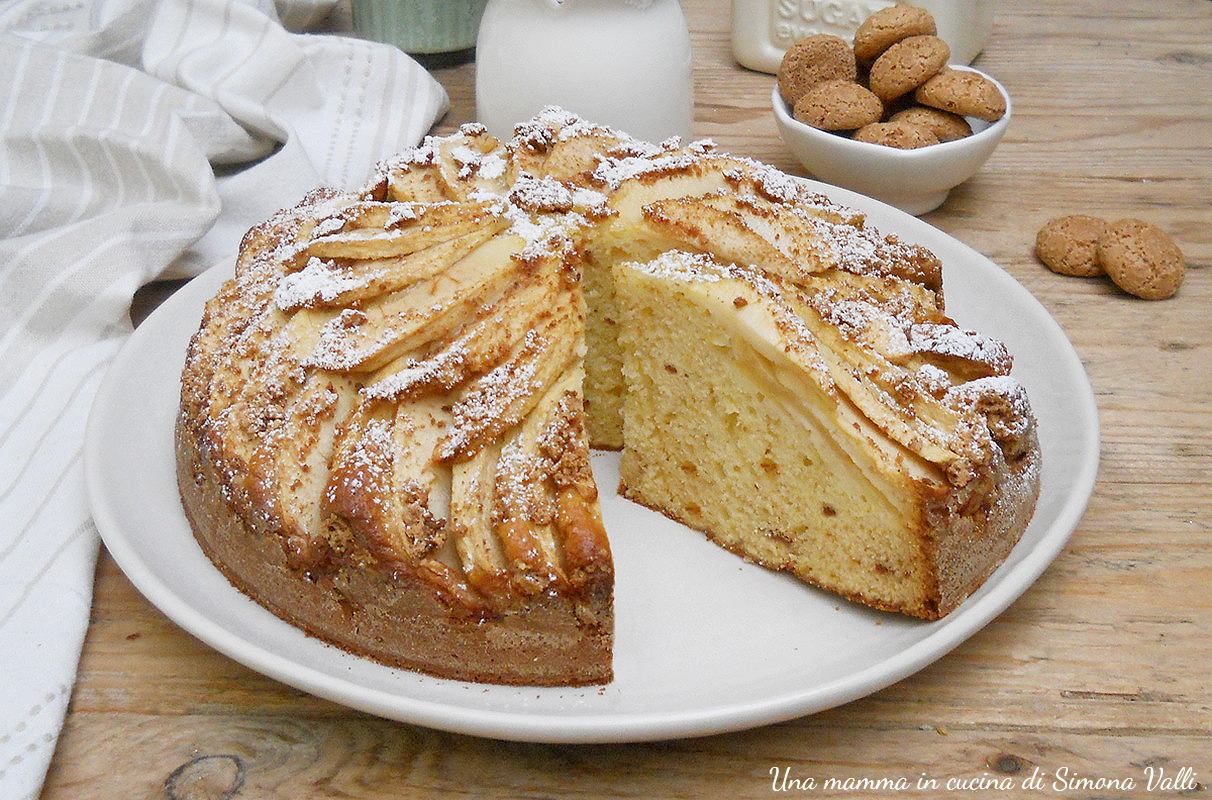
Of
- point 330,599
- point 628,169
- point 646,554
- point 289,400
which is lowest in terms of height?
point 646,554

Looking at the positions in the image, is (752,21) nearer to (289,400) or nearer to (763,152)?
(763,152)

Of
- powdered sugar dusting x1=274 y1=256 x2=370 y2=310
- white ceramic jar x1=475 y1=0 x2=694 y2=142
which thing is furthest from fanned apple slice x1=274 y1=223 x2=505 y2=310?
white ceramic jar x1=475 y1=0 x2=694 y2=142

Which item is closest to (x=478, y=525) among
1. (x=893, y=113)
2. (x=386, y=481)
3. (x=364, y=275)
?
(x=386, y=481)

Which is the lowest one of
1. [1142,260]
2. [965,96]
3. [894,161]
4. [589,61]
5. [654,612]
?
[654,612]

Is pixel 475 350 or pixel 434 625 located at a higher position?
pixel 475 350

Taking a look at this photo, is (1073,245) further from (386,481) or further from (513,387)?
(386,481)

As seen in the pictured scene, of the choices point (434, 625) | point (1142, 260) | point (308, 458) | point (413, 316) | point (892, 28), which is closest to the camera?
point (434, 625)

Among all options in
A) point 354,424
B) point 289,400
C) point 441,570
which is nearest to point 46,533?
point 289,400

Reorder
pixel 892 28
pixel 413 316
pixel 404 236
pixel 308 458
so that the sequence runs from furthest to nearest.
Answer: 1. pixel 892 28
2. pixel 404 236
3. pixel 413 316
4. pixel 308 458
